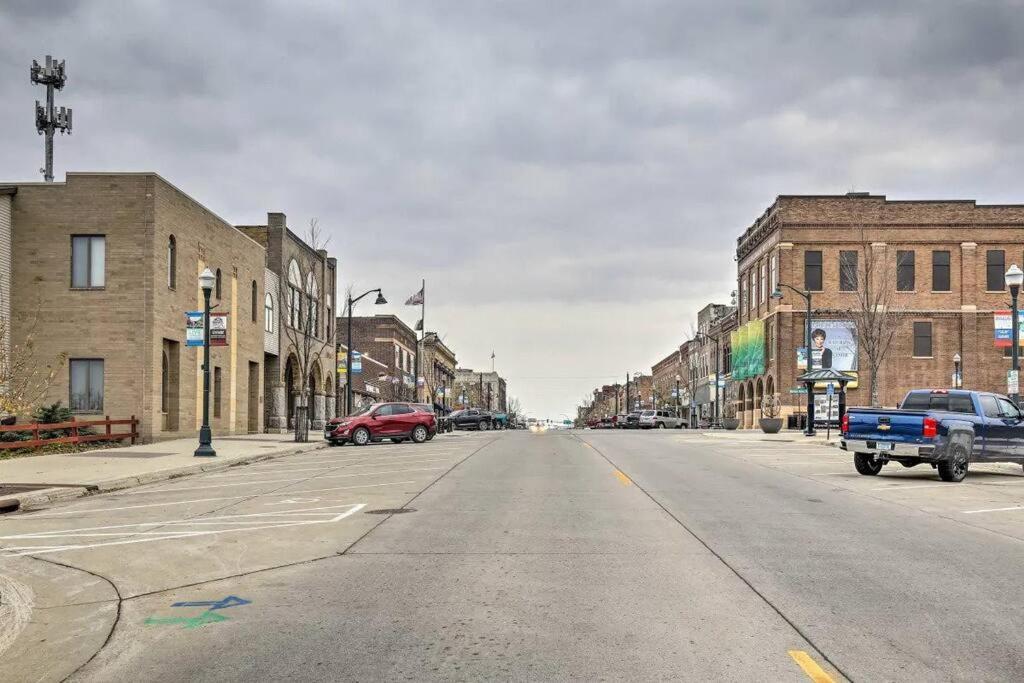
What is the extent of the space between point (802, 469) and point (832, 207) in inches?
1797

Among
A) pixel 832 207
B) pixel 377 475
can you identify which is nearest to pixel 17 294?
pixel 377 475

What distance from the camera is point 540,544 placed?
11.0m

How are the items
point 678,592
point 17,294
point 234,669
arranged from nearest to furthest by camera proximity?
point 234,669
point 678,592
point 17,294

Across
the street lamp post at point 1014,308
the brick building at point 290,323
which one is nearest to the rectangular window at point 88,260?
the brick building at point 290,323

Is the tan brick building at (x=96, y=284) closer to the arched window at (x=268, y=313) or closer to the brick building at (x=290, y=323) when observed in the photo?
the brick building at (x=290, y=323)

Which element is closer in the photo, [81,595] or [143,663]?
[143,663]

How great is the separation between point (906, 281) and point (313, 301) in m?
38.3

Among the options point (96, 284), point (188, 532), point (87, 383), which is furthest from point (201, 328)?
point (188, 532)

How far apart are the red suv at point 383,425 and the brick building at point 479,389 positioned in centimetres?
9441

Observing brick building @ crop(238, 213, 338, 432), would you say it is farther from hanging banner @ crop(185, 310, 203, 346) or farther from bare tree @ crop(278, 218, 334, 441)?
hanging banner @ crop(185, 310, 203, 346)

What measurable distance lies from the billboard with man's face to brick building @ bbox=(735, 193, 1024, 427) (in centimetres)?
7

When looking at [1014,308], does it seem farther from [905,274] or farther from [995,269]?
[995,269]

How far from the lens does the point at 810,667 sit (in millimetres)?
5973

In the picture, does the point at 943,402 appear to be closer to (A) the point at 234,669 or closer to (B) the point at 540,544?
(B) the point at 540,544
